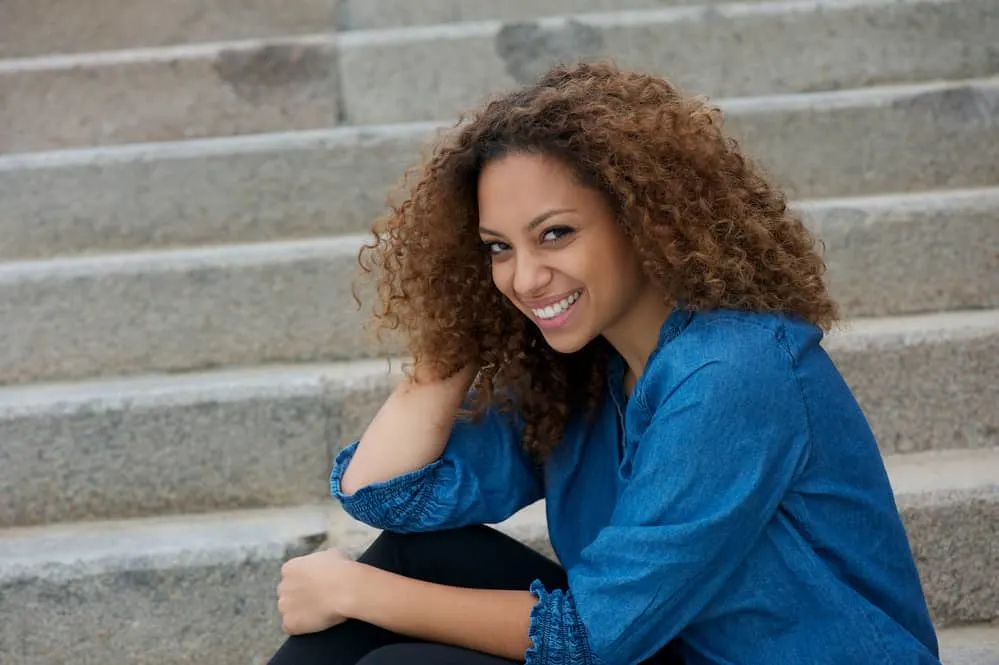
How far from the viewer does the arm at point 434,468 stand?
1.54m

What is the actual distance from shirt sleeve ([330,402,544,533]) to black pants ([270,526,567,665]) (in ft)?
0.08

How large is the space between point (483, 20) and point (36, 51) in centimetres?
127

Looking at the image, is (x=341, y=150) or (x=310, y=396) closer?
(x=310, y=396)

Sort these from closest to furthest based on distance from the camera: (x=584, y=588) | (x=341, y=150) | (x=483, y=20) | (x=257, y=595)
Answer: (x=584, y=588)
(x=257, y=595)
(x=341, y=150)
(x=483, y=20)

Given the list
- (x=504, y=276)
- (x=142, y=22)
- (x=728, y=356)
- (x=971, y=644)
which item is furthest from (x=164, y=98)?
(x=971, y=644)

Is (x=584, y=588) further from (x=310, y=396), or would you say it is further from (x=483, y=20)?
(x=483, y=20)

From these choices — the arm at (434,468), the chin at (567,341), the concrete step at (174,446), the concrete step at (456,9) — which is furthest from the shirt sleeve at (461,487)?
the concrete step at (456,9)

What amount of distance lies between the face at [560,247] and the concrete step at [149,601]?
787 millimetres

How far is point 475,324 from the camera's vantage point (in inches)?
64.1

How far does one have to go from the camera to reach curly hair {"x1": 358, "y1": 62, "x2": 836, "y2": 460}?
1325 millimetres

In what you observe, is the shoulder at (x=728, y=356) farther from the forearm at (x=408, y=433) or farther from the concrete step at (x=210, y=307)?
the concrete step at (x=210, y=307)

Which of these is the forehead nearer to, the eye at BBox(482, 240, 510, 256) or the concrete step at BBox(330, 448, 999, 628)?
the eye at BBox(482, 240, 510, 256)

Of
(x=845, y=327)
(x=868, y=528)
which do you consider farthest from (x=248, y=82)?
(x=868, y=528)

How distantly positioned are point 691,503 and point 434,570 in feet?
1.60
